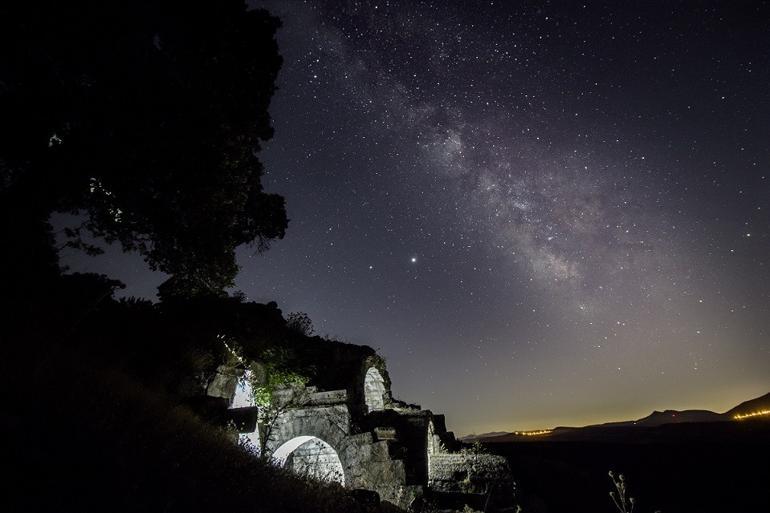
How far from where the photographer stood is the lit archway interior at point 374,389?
54.4 ft

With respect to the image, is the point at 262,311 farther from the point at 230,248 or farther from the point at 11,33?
the point at 11,33

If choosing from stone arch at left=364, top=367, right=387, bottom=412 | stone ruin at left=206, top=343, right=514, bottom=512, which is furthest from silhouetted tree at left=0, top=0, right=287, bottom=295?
stone arch at left=364, top=367, right=387, bottom=412

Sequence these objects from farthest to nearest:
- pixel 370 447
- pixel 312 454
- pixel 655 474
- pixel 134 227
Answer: pixel 655 474, pixel 312 454, pixel 370 447, pixel 134 227

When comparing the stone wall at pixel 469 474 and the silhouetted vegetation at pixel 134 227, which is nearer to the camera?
the silhouetted vegetation at pixel 134 227

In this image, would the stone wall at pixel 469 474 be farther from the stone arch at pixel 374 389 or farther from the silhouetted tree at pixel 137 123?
the silhouetted tree at pixel 137 123

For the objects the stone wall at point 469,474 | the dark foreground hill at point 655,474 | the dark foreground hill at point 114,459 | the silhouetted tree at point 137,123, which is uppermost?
the silhouetted tree at point 137,123

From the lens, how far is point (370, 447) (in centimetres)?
1034

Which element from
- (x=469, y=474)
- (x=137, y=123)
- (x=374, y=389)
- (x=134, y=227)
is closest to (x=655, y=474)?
(x=469, y=474)

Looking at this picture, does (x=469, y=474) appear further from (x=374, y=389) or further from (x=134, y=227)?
(x=134, y=227)

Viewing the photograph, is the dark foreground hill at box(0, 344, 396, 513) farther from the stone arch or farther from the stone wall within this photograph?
the stone arch

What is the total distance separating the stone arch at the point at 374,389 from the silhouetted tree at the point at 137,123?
9161 mm

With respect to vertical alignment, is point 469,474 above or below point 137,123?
below

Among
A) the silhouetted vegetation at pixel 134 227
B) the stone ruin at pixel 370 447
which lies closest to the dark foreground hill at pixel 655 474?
the stone ruin at pixel 370 447

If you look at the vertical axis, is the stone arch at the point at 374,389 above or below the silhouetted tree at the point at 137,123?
below
